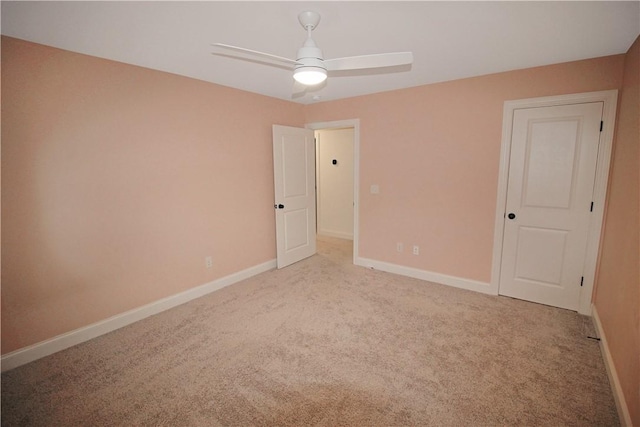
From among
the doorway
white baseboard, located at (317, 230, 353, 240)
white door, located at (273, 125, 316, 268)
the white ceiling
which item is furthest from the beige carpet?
the doorway

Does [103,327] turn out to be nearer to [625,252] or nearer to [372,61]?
[372,61]

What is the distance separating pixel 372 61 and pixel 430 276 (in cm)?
275

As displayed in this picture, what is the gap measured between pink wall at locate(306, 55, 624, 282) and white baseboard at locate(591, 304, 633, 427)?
1018 millimetres

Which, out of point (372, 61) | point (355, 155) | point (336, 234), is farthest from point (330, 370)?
point (336, 234)

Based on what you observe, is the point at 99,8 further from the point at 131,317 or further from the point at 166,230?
the point at 131,317

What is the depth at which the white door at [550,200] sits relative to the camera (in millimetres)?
2662

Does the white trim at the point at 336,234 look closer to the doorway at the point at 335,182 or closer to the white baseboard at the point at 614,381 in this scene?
the doorway at the point at 335,182

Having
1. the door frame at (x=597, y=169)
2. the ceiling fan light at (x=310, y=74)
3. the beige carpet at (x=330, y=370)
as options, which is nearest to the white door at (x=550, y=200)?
the door frame at (x=597, y=169)

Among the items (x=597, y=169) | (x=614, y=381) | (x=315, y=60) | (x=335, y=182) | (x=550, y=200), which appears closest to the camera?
(x=315, y=60)

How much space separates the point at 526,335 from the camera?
8.11 feet

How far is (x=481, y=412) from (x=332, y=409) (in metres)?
0.90

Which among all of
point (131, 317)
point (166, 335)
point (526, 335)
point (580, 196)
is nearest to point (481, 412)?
point (526, 335)

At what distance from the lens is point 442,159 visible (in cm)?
338

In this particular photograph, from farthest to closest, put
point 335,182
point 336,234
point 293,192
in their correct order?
point 336,234 < point 335,182 < point 293,192
